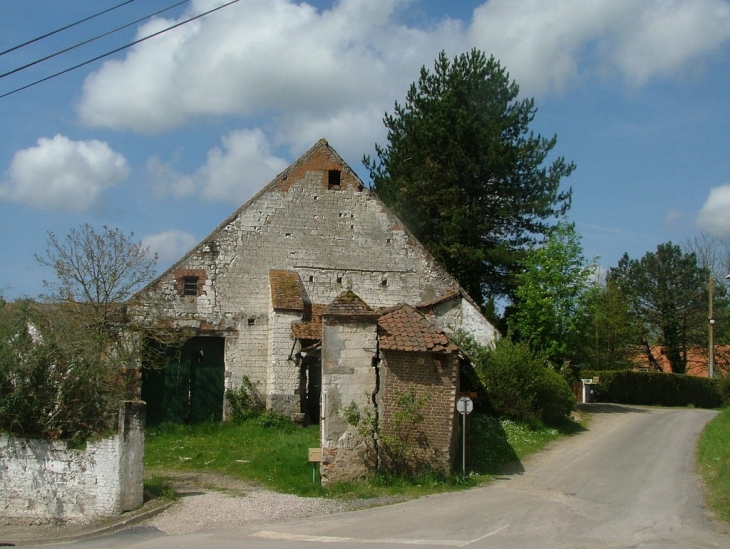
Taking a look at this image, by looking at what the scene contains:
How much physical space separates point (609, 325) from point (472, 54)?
19830mm

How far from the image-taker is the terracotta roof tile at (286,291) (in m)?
21.2

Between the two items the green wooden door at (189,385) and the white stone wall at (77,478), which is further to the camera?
the green wooden door at (189,385)

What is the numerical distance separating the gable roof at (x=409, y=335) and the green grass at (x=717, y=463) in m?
5.50

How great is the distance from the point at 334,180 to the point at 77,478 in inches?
514

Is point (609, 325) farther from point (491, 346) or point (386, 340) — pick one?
point (386, 340)

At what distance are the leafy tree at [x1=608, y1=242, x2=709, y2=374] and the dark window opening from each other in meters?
34.4

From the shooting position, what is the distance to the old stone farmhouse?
69.4 ft

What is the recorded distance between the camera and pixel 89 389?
43.8 feet

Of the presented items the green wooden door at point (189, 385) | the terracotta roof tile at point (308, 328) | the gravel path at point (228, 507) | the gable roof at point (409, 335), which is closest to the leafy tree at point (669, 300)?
the terracotta roof tile at point (308, 328)

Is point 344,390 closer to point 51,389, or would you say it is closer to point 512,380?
point 51,389

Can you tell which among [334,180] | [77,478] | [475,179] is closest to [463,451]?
[77,478]

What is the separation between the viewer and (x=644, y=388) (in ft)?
127

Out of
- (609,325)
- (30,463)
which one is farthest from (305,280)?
(609,325)

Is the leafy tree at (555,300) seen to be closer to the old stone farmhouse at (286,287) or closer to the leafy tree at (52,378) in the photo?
the old stone farmhouse at (286,287)
